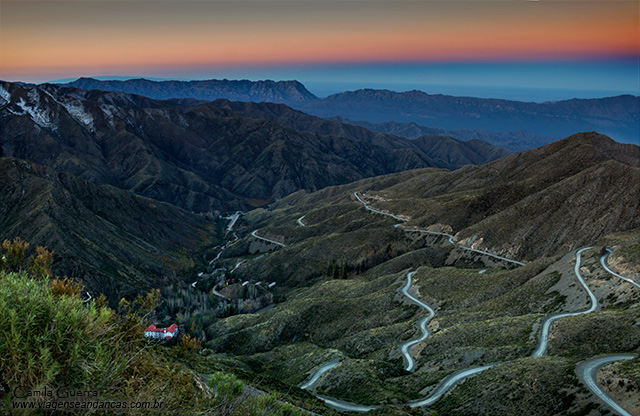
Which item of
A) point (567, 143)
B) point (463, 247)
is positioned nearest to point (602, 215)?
point (463, 247)

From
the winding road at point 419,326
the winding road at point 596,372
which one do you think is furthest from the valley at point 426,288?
the winding road at point 419,326

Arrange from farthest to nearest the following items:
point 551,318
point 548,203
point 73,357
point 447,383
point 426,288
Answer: point 548,203 < point 426,288 < point 551,318 < point 447,383 < point 73,357

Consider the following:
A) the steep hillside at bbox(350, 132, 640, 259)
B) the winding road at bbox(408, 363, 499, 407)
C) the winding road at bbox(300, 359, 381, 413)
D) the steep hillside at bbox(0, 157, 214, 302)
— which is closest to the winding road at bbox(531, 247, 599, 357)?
the winding road at bbox(408, 363, 499, 407)

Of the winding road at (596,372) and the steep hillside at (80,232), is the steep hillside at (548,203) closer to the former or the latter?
the winding road at (596,372)

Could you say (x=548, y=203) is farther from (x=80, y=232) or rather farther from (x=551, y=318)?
(x=80, y=232)

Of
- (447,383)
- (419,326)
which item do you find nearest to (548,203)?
(419,326)

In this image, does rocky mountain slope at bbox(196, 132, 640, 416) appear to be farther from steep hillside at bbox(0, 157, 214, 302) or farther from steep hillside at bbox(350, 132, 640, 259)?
steep hillside at bbox(0, 157, 214, 302)

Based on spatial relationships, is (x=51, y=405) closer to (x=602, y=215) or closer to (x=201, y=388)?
(x=201, y=388)
